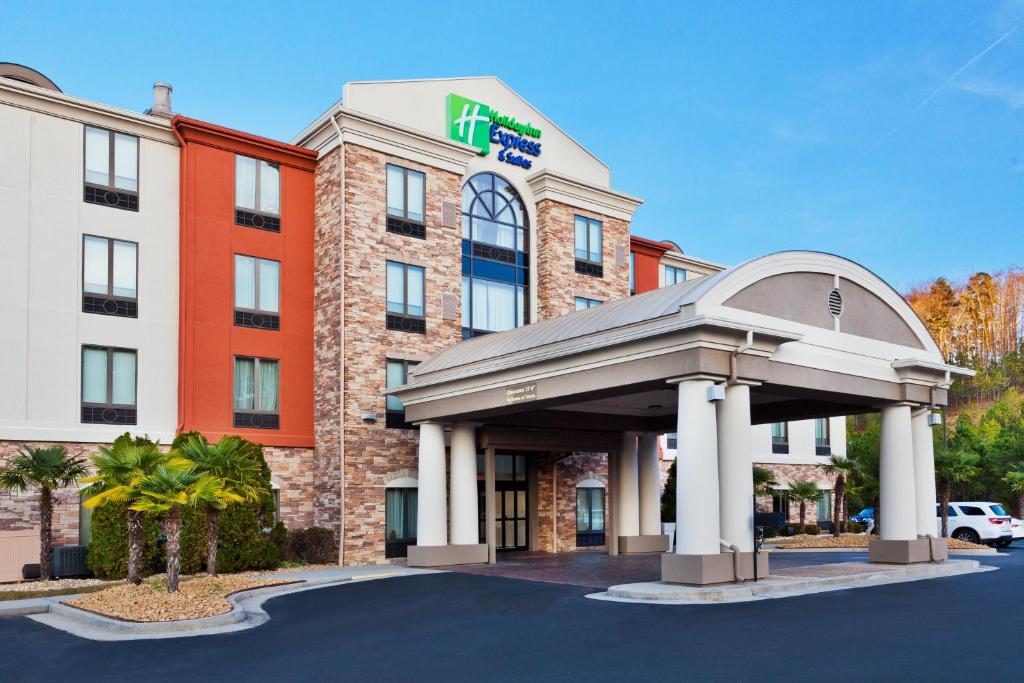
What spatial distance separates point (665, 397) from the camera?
23.5 metres

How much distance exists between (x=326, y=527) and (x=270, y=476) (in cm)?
238

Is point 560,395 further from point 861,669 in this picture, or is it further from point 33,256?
point 33,256

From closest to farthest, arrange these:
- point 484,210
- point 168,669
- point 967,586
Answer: point 168,669, point 967,586, point 484,210

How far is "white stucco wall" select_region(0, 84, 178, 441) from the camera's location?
76.6ft

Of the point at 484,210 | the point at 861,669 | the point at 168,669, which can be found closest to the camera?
the point at 861,669

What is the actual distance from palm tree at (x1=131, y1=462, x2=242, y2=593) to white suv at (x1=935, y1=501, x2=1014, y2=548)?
24.5 metres

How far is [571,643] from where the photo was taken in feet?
40.8

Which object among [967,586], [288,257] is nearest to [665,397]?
[967,586]

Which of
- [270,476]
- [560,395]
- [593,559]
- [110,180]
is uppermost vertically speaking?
[110,180]

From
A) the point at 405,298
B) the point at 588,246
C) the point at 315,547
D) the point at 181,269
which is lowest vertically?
the point at 315,547

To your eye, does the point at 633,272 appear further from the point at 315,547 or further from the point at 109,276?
the point at 109,276

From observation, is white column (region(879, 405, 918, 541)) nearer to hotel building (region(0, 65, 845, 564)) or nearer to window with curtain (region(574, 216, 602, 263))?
hotel building (region(0, 65, 845, 564))

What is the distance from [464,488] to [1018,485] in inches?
1024

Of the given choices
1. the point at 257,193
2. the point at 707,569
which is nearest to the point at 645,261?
the point at 257,193
